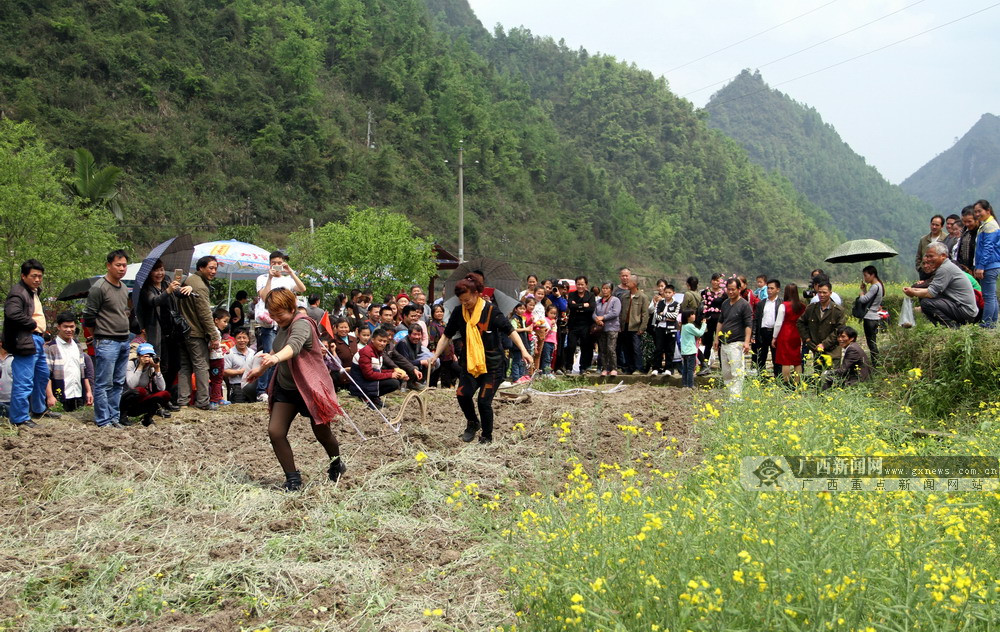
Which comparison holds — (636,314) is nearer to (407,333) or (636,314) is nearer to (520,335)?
(520,335)

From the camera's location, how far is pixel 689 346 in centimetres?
1232

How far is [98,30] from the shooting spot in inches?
1957

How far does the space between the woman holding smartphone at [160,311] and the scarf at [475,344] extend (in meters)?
3.48

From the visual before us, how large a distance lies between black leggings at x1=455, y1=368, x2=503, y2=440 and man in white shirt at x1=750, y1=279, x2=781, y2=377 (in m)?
6.33

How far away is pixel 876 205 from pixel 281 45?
152m

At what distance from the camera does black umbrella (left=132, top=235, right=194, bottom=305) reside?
9.15m

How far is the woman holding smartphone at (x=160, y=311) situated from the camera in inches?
358

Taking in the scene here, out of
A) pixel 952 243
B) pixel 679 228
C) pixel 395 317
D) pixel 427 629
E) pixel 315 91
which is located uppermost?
pixel 315 91

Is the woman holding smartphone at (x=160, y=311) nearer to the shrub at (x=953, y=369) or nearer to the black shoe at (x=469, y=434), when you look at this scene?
the black shoe at (x=469, y=434)

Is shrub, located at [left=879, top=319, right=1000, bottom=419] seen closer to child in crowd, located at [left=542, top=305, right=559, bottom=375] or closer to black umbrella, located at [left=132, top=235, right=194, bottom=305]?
child in crowd, located at [left=542, top=305, right=559, bottom=375]

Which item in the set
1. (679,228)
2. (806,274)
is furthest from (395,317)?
(806,274)

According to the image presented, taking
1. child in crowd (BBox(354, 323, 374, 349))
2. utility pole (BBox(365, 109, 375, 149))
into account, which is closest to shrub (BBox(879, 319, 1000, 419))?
child in crowd (BBox(354, 323, 374, 349))

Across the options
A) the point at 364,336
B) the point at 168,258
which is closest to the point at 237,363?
the point at 364,336

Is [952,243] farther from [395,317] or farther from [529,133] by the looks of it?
[529,133]
